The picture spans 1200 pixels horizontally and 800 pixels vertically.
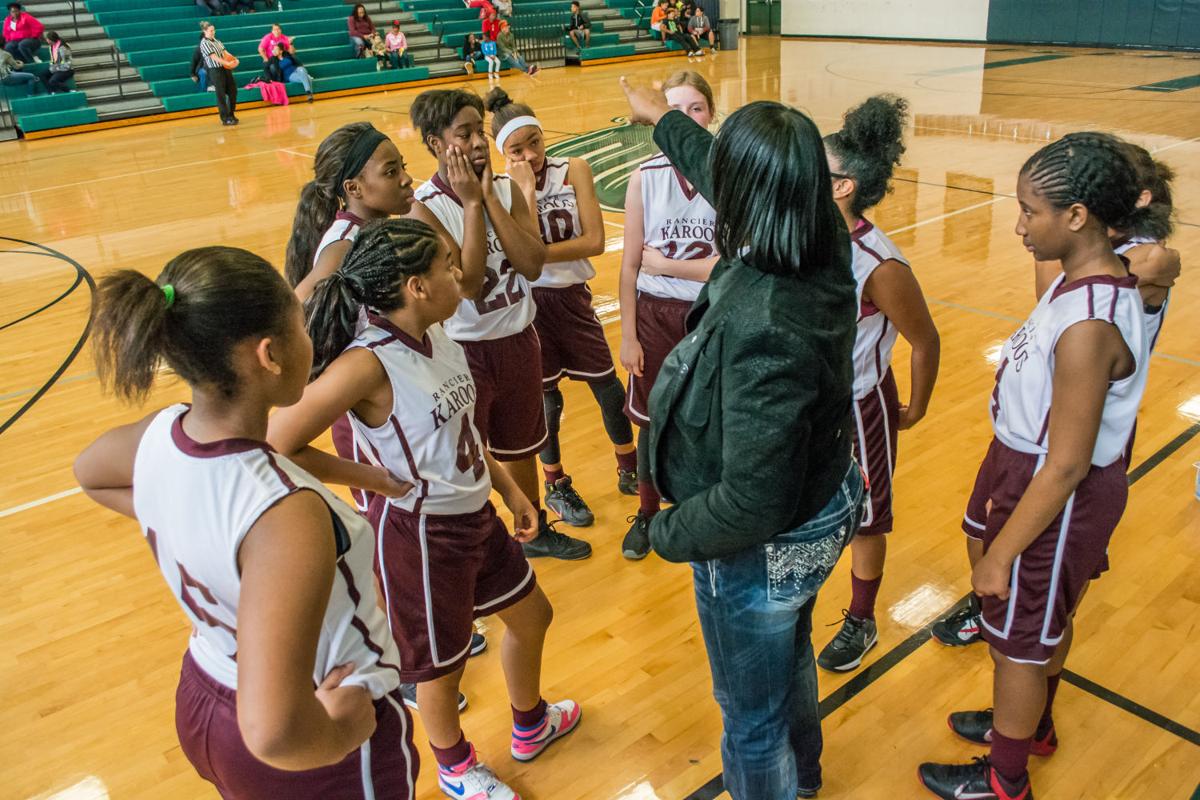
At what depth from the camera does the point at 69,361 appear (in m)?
5.87

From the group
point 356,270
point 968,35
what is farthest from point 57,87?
point 968,35

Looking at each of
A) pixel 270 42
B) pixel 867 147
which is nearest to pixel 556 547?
pixel 867 147

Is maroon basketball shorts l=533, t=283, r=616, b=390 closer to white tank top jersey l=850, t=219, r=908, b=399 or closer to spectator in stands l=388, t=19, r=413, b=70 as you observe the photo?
white tank top jersey l=850, t=219, r=908, b=399

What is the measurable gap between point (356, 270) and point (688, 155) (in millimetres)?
814

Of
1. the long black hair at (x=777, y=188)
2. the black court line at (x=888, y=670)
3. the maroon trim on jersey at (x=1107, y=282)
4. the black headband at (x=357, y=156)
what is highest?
the long black hair at (x=777, y=188)

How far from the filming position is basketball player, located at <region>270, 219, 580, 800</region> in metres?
2.06

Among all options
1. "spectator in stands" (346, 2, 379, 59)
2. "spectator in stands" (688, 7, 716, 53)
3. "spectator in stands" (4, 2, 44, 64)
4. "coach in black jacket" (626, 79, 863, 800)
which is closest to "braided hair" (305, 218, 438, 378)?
"coach in black jacket" (626, 79, 863, 800)

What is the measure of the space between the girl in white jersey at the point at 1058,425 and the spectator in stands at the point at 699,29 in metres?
21.5

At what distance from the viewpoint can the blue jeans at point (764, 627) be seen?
1713mm

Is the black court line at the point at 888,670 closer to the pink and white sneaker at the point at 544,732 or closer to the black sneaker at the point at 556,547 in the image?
the pink and white sneaker at the point at 544,732

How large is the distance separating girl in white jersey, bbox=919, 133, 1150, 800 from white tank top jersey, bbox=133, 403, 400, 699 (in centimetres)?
138

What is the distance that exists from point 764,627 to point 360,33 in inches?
771

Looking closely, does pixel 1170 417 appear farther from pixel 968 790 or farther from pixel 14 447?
pixel 14 447

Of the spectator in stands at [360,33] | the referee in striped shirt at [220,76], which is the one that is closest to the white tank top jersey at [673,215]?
the referee in striped shirt at [220,76]
